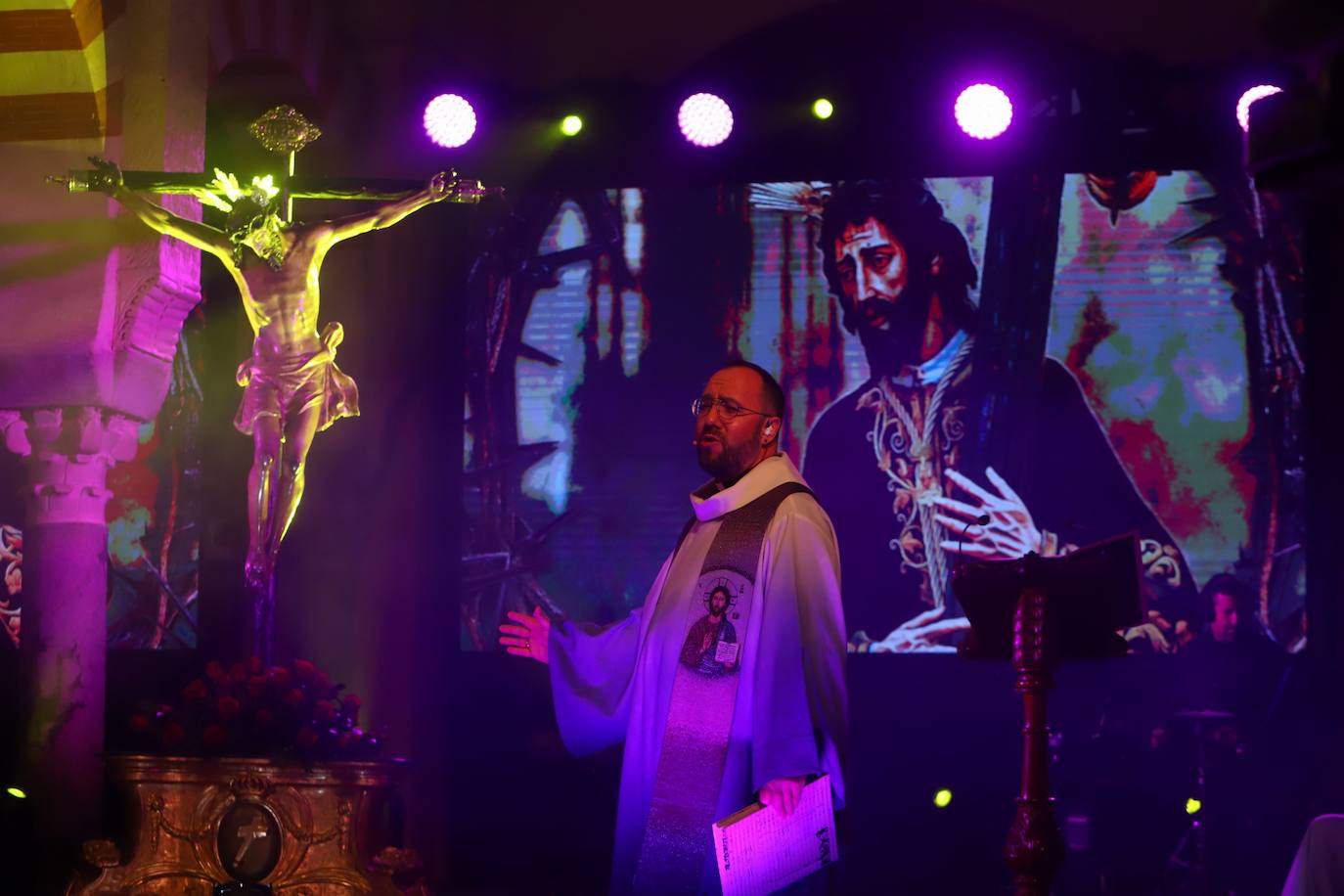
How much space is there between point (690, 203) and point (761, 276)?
1.61 feet

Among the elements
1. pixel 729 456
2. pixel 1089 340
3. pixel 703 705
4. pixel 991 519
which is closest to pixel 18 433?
pixel 729 456

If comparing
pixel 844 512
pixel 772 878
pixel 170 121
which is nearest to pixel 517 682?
pixel 844 512

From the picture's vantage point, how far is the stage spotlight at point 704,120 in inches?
283

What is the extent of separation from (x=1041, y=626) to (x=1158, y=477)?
3036mm

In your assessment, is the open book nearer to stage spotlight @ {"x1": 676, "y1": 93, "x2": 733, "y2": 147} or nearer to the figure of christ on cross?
the figure of christ on cross

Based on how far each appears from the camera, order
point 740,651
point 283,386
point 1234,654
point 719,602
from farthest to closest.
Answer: point 1234,654, point 283,386, point 719,602, point 740,651

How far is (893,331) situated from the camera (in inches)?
283

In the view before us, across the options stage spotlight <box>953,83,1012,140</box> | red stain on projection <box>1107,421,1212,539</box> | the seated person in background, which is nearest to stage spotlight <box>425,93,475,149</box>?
stage spotlight <box>953,83,1012,140</box>

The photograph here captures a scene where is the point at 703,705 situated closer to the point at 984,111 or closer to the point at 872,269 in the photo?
the point at 872,269

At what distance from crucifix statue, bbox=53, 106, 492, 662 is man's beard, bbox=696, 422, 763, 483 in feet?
5.76

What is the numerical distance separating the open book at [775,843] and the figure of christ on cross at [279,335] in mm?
2624

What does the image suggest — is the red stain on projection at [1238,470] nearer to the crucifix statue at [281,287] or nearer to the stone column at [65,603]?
the crucifix statue at [281,287]

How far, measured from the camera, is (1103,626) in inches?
162

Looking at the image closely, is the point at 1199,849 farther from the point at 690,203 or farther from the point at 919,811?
the point at 690,203
